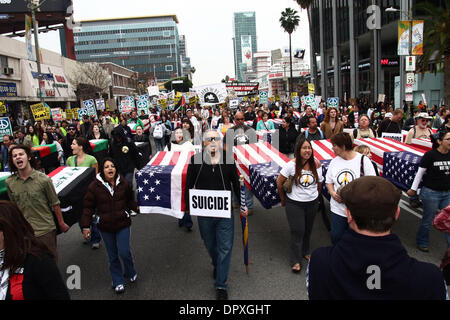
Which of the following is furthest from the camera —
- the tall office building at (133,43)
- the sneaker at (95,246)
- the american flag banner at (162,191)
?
the tall office building at (133,43)

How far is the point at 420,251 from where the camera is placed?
5078mm

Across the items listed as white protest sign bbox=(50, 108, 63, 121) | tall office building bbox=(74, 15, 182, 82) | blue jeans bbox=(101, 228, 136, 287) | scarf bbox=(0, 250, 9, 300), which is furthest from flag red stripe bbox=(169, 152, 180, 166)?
tall office building bbox=(74, 15, 182, 82)

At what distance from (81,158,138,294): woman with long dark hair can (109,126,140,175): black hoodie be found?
9.52 ft

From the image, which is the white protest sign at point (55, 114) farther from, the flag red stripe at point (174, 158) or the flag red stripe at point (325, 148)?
the flag red stripe at point (325, 148)

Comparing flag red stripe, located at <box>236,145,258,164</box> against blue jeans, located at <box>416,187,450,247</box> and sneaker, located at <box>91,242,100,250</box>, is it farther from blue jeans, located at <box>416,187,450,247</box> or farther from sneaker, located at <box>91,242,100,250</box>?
sneaker, located at <box>91,242,100,250</box>

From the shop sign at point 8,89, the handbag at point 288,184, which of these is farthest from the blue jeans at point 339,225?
the shop sign at point 8,89

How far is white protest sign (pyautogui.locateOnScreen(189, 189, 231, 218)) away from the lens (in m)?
4.07

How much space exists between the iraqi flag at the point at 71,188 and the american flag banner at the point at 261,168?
8.18 ft

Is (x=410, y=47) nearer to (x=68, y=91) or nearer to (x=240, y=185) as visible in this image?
(x=240, y=185)

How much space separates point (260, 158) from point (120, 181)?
8.69ft

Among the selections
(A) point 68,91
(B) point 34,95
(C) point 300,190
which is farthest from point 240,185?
(A) point 68,91

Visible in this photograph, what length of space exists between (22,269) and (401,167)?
5.09m

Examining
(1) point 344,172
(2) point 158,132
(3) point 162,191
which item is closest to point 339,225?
(1) point 344,172

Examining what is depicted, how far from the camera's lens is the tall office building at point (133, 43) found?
434ft
